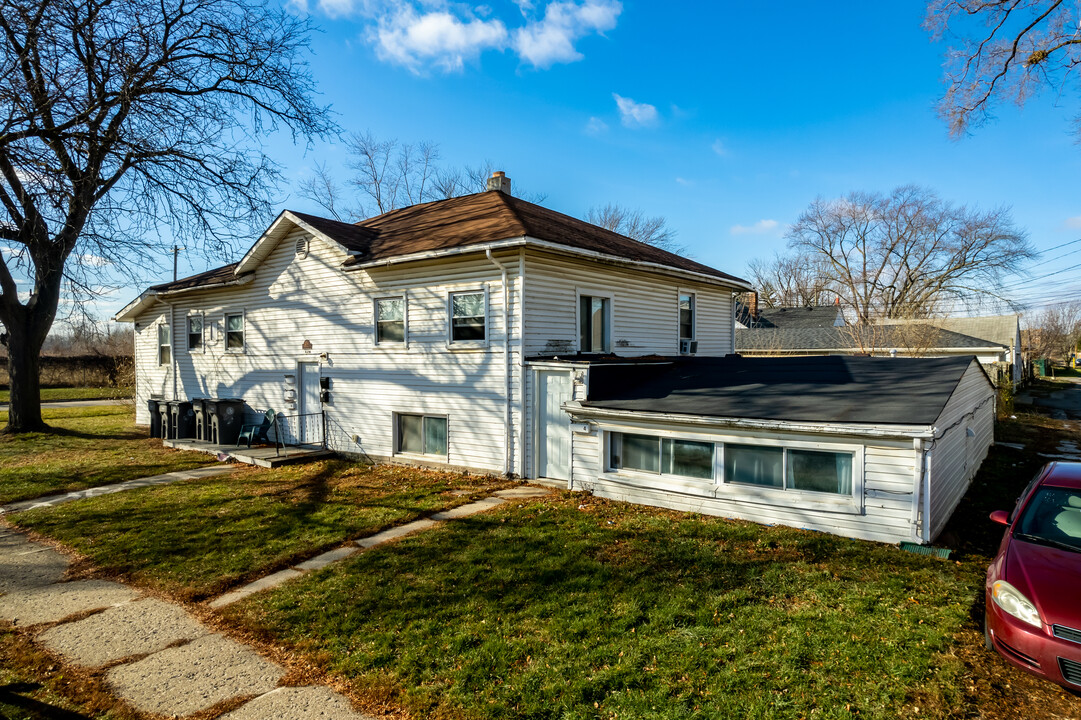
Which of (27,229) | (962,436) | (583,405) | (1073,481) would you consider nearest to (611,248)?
(583,405)

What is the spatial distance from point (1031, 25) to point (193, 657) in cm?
2006

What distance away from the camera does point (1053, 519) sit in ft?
17.6

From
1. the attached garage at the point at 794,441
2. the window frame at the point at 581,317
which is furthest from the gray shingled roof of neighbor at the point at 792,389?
the window frame at the point at 581,317

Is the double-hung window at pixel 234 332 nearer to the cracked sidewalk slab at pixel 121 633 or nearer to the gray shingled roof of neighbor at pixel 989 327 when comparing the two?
the cracked sidewalk slab at pixel 121 633

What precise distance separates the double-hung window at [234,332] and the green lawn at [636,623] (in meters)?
12.0

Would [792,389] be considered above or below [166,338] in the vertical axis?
below

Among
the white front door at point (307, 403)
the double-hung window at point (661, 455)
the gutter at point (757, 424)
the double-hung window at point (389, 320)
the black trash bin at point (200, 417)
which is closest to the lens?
the gutter at point (757, 424)

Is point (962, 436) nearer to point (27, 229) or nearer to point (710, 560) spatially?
point (710, 560)

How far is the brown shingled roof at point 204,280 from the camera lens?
16734mm

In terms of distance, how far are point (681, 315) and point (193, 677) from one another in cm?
1412

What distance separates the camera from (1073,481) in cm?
581

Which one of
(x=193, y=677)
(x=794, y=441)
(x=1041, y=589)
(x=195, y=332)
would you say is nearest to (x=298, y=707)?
(x=193, y=677)

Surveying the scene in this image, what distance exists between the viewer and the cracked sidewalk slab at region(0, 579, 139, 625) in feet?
19.9

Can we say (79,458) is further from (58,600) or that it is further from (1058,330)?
(1058,330)
